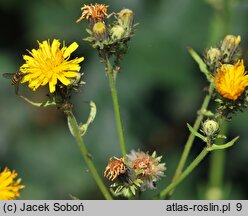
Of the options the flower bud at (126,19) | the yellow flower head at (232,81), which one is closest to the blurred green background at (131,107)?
the flower bud at (126,19)

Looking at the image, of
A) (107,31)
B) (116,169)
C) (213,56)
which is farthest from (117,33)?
(116,169)

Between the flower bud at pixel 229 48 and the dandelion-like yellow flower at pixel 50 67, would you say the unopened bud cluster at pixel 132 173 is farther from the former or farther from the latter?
the flower bud at pixel 229 48

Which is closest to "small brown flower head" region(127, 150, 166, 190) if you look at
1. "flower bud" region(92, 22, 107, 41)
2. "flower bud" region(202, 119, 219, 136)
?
"flower bud" region(202, 119, 219, 136)

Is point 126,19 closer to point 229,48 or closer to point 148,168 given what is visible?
point 229,48

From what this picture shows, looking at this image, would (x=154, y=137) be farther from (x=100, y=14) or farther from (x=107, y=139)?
(x=100, y=14)

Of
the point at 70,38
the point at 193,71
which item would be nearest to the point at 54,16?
the point at 70,38

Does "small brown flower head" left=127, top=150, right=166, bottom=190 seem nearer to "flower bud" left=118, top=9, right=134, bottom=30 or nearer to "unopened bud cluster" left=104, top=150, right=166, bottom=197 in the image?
"unopened bud cluster" left=104, top=150, right=166, bottom=197
